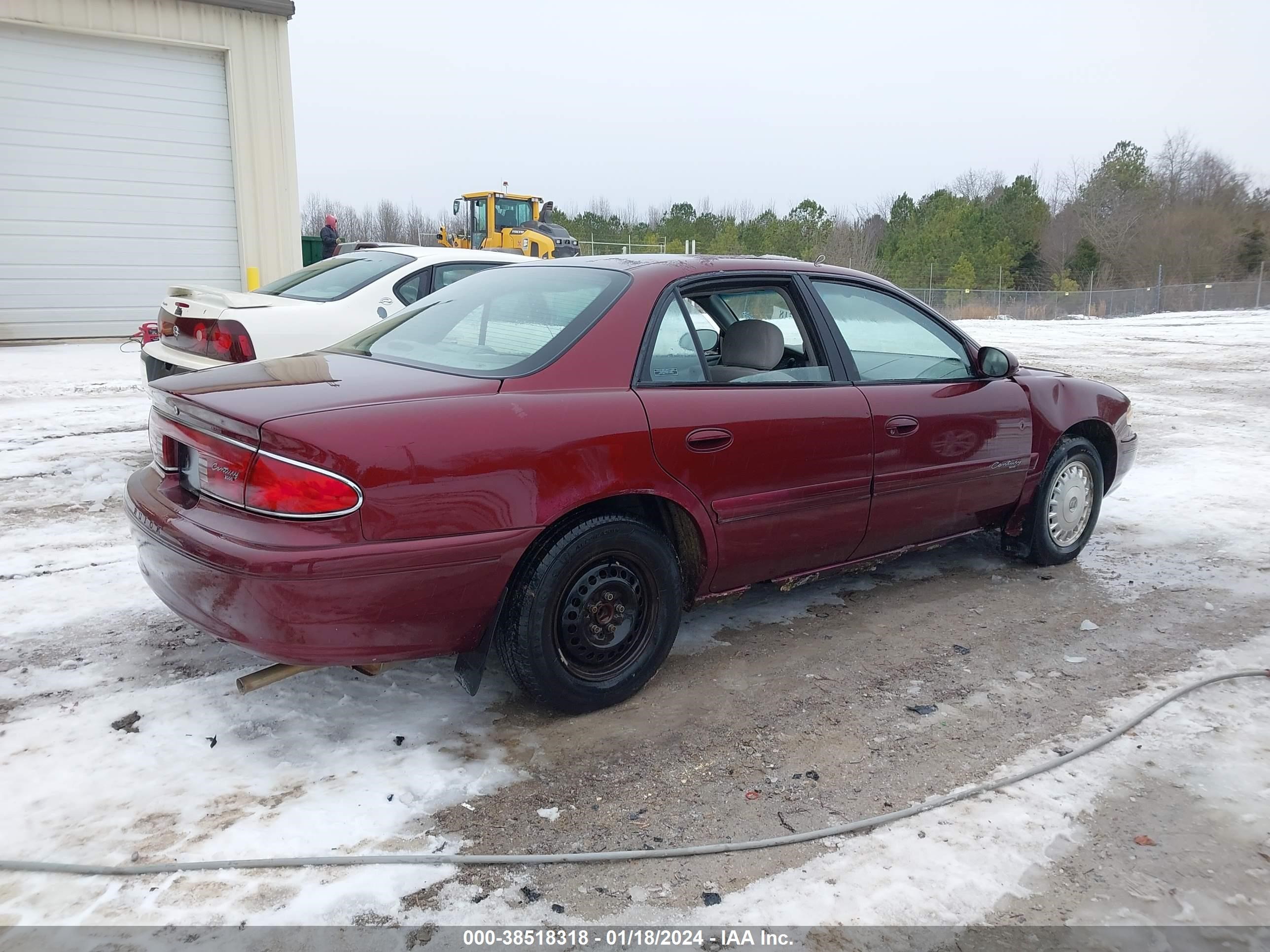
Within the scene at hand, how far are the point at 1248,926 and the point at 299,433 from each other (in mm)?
2790

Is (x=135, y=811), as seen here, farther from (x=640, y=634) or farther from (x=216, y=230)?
(x=216, y=230)

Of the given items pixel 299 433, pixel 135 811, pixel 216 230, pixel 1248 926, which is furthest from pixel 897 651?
pixel 216 230

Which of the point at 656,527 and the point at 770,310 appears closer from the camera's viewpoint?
the point at 656,527

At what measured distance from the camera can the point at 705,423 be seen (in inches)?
131

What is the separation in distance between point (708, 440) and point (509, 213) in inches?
865

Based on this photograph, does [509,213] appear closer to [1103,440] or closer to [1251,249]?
[1103,440]

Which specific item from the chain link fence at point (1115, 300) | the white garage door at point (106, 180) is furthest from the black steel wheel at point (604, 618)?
the chain link fence at point (1115, 300)

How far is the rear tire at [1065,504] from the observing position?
475 centimetres

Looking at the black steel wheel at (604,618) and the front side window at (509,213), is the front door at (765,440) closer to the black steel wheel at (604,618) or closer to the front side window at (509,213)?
the black steel wheel at (604,618)

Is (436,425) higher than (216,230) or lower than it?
lower

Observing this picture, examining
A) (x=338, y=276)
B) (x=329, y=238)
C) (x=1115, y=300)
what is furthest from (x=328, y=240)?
(x=1115, y=300)

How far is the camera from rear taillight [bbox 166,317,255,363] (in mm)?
5715

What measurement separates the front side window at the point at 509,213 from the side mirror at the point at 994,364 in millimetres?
20576

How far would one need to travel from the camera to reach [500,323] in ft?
11.5
